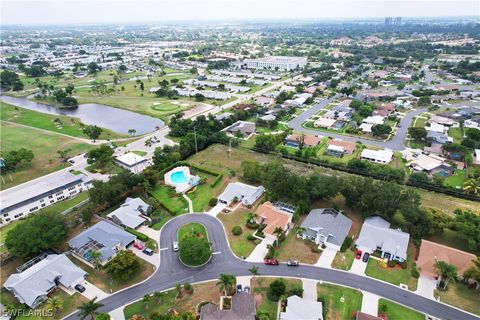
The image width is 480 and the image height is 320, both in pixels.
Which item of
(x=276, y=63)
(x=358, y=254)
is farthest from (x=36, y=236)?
(x=276, y=63)

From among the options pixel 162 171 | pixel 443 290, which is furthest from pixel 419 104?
pixel 162 171

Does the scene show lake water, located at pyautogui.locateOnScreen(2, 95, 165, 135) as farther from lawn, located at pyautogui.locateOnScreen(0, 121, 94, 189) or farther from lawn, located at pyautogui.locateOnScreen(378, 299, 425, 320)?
Result: lawn, located at pyautogui.locateOnScreen(378, 299, 425, 320)

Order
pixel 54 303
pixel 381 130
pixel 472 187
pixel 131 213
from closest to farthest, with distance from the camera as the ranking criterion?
pixel 54 303 → pixel 131 213 → pixel 472 187 → pixel 381 130

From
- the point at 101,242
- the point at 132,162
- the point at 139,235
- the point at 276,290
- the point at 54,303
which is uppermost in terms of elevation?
the point at 132,162

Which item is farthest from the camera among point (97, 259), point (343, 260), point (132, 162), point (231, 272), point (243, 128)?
point (243, 128)

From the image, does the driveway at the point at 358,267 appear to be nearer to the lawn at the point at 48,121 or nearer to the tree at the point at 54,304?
the tree at the point at 54,304

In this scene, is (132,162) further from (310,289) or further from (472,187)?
(472,187)

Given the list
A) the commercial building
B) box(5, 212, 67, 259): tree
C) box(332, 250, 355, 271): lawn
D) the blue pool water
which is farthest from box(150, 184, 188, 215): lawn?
the commercial building

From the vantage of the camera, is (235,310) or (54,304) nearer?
(235,310)
